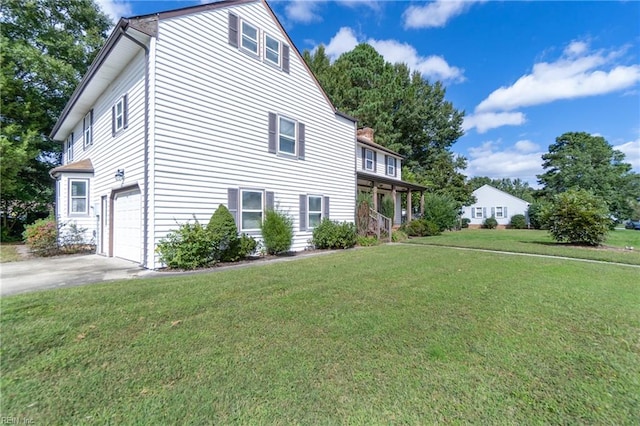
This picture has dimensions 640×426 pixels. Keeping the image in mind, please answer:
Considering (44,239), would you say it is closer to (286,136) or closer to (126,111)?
(126,111)

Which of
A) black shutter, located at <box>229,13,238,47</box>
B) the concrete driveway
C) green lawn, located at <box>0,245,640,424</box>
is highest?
black shutter, located at <box>229,13,238,47</box>

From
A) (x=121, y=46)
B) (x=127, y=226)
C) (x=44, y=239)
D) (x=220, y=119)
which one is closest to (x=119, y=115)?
(x=121, y=46)

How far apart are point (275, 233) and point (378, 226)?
23.2 feet

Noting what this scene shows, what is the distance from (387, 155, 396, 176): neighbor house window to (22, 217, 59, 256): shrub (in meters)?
19.5

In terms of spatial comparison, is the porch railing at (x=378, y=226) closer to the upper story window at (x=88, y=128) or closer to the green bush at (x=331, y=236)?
the green bush at (x=331, y=236)

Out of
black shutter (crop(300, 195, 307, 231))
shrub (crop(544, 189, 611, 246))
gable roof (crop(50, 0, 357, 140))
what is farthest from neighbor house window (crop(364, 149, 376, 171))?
shrub (crop(544, 189, 611, 246))

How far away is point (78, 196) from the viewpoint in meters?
11.9

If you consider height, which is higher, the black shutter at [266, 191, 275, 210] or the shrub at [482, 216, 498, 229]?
the black shutter at [266, 191, 275, 210]

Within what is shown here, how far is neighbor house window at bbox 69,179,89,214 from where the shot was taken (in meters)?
11.8

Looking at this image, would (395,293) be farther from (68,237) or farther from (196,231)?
(68,237)

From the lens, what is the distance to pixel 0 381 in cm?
251

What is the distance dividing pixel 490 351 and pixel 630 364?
1335 millimetres

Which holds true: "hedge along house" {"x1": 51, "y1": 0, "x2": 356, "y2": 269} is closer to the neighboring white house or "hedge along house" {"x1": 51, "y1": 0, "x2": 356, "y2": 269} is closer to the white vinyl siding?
the white vinyl siding

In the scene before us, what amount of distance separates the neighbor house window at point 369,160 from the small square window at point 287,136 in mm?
8405
